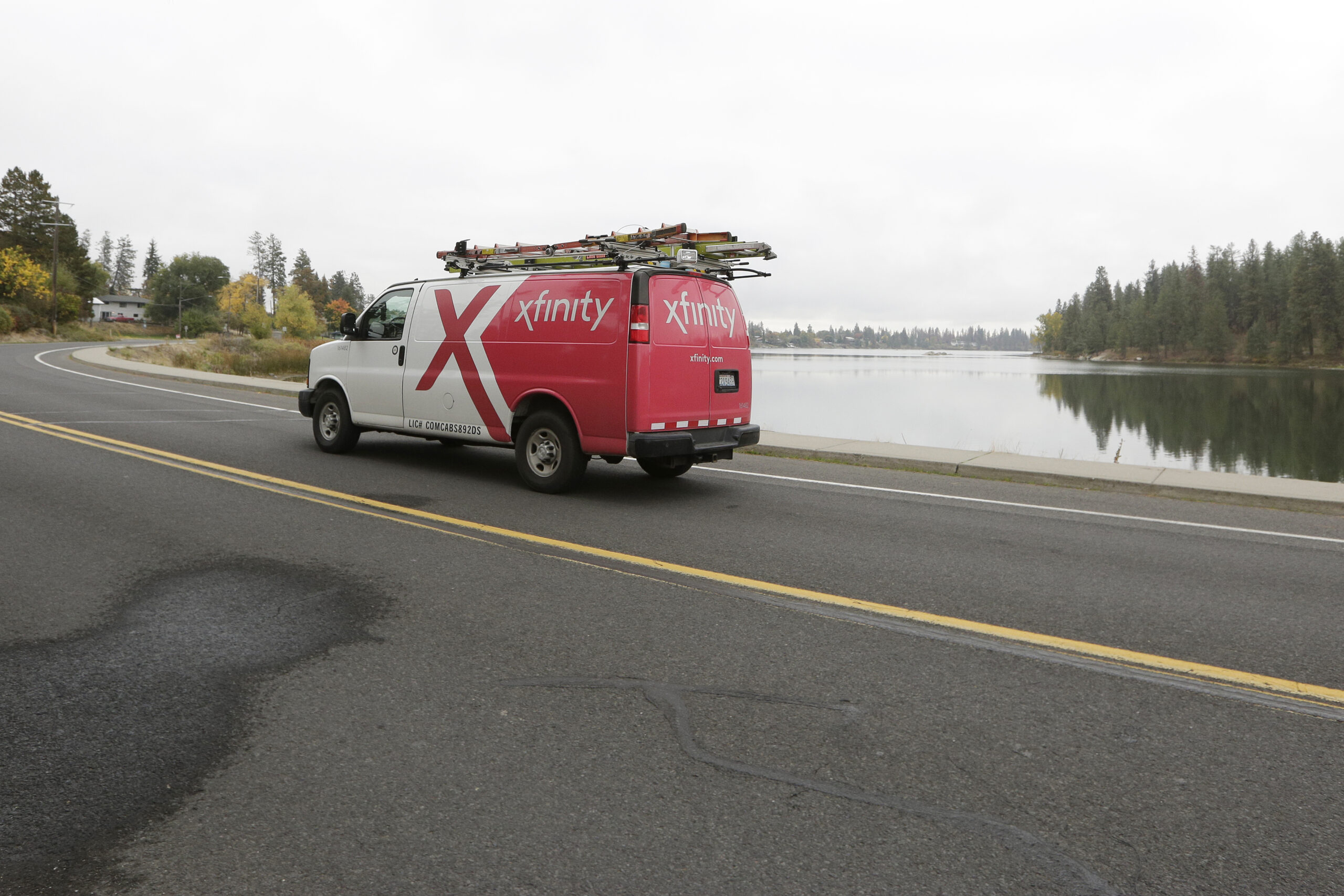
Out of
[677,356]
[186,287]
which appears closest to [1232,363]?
[677,356]

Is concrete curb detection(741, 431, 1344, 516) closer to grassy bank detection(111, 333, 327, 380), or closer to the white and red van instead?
the white and red van

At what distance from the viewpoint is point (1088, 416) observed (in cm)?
4397

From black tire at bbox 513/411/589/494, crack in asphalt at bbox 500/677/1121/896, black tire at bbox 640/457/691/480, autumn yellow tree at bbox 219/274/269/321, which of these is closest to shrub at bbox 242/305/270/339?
autumn yellow tree at bbox 219/274/269/321

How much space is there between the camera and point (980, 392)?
5622 centimetres

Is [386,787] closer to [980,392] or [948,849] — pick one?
[948,849]

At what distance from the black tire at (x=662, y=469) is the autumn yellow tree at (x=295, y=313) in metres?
125

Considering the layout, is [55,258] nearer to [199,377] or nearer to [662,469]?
[199,377]

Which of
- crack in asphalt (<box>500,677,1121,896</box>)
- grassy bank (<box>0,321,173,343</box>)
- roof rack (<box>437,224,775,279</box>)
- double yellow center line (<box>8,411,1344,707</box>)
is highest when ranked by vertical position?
grassy bank (<box>0,321,173,343</box>)

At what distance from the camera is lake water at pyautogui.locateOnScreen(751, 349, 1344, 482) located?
29609mm

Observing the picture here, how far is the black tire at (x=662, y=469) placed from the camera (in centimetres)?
1006

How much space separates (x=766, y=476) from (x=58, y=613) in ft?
24.1

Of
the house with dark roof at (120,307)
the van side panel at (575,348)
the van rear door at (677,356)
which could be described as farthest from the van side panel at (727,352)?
the house with dark roof at (120,307)

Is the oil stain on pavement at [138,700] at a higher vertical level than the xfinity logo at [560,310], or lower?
lower

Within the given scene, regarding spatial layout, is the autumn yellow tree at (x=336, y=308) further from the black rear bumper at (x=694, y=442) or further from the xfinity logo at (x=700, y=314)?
the black rear bumper at (x=694, y=442)
